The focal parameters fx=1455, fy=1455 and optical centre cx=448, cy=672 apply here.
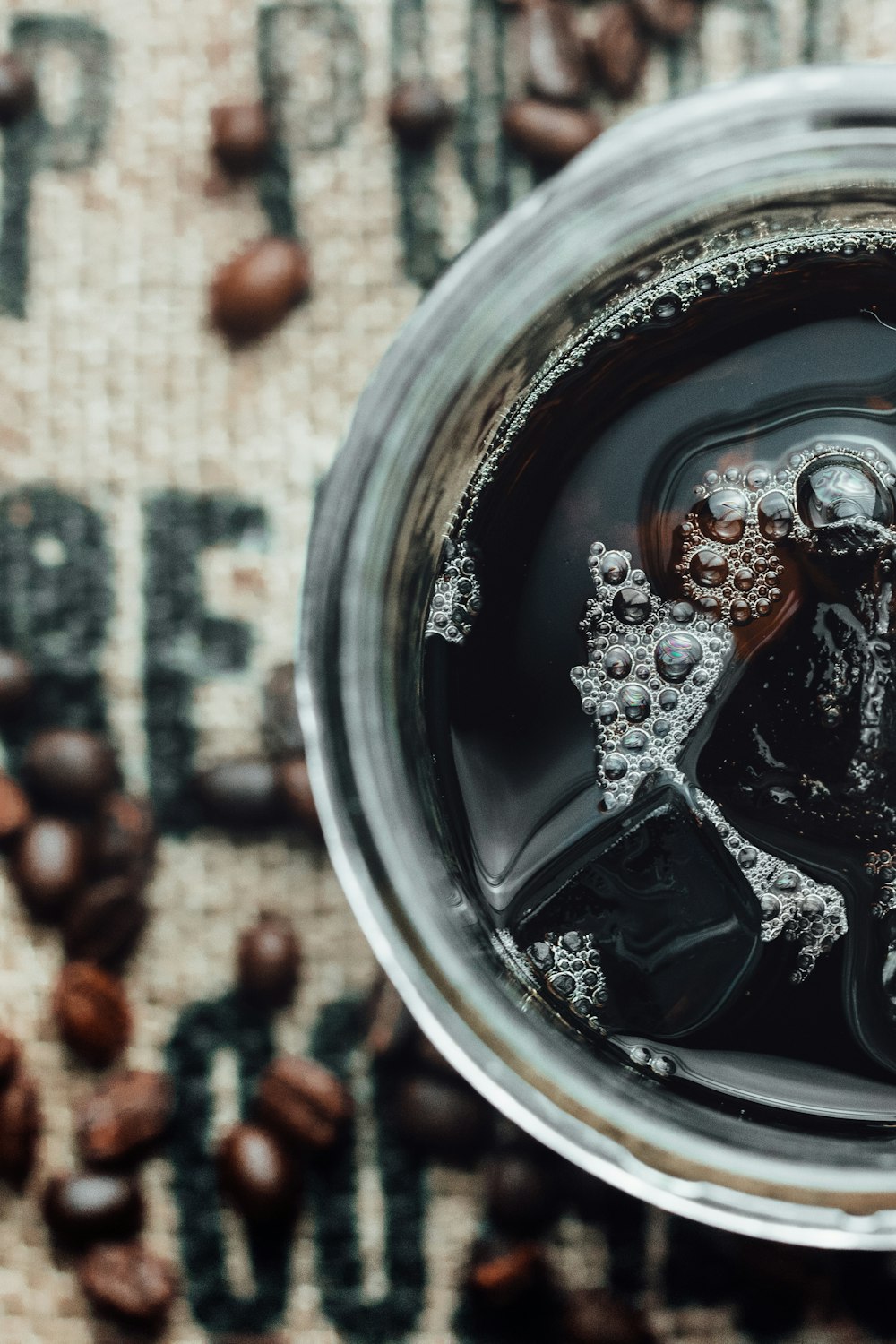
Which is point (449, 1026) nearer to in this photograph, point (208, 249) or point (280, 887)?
point (280, 887)

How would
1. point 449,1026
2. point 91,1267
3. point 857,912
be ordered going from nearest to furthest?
point 449,1026 → point 857,912 → point 91,1267

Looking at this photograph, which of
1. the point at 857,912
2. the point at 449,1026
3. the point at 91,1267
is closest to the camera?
the point at 449,1026

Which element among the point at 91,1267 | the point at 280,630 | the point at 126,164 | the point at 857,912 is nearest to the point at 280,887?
the point at 280,630

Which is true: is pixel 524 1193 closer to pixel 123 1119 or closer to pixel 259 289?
pixel 123 1119

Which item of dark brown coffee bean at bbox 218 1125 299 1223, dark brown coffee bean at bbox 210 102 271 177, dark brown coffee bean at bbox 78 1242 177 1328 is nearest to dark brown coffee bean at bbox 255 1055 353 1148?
dark brown coffee bean at bbox 218 1125 299 1223

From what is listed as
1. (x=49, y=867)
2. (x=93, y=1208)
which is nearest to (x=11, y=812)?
(x=49, y=867)
